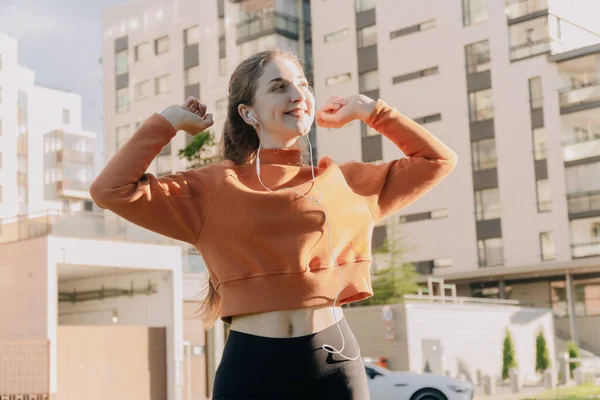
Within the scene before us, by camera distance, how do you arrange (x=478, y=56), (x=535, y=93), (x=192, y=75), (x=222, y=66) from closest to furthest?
(x=535, y=93) → (x=478, y=56) → (x=222, y=66) → (x=192, y=75)

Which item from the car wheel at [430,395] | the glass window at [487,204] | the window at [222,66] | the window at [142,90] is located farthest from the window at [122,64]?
the car wheel at [430,395]

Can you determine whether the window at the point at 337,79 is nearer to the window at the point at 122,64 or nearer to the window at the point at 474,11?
the window at the point at 474,11

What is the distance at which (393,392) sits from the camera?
1598 centimetres

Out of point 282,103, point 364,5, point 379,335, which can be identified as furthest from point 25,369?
point 364,5

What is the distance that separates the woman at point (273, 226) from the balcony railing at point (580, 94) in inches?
1556

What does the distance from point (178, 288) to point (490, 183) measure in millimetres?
19973

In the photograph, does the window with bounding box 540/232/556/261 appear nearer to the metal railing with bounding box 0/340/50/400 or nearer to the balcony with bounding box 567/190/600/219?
the balcony with bounding box 567/190/600/219

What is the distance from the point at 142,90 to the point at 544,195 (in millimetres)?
22712

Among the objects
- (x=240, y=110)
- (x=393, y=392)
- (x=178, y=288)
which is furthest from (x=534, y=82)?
(x=240, y=110)

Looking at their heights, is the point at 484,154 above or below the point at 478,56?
below

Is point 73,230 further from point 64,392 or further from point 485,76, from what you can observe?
point 485,76

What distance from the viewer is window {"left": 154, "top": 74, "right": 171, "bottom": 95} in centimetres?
5250

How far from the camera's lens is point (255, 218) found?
2553mm

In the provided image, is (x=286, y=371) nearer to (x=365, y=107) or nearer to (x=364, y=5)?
(x=365, y=107)
